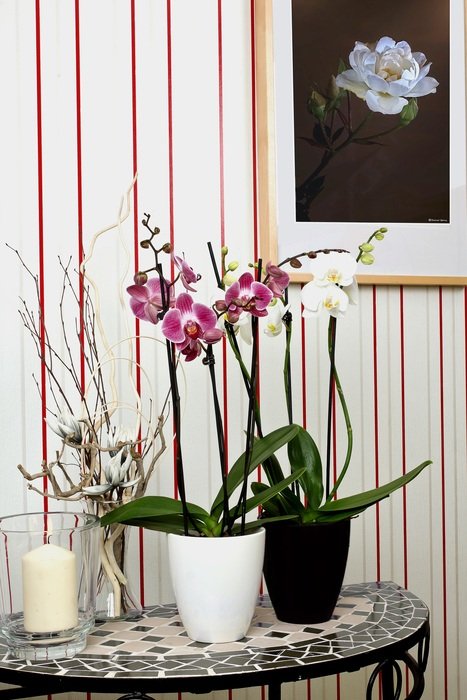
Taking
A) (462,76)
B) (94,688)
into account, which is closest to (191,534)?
(94,688)

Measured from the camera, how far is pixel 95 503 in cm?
135

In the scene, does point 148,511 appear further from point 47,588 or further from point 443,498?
point 443,498

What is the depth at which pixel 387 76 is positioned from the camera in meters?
1.80

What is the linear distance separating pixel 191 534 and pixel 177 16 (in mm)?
966

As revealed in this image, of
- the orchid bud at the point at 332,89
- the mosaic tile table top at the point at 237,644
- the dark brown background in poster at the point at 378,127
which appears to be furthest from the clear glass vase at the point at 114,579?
the orchid bud at the point at 332,89

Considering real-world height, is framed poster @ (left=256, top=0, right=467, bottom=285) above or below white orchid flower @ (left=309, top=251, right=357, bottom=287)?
above

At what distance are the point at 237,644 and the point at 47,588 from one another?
27 centimetres

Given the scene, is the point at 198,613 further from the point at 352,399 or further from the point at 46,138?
the point at 46,138

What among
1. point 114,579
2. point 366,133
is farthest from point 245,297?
point 366,133

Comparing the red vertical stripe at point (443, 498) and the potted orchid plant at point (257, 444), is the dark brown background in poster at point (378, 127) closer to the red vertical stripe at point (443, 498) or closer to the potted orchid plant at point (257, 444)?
the red vertical stripe at point (443, 498)

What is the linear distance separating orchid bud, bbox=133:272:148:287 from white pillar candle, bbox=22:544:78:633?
1.22 ft

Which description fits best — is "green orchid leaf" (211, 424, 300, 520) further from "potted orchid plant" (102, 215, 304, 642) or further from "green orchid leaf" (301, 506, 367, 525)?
"green orchid leaf" (301, 506, 367, 525)

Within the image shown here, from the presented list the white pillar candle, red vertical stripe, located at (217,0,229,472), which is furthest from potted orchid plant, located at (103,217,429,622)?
red vertical stripe, located at (217,0,229,472)

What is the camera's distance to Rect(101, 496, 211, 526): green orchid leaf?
1243 millimetres
